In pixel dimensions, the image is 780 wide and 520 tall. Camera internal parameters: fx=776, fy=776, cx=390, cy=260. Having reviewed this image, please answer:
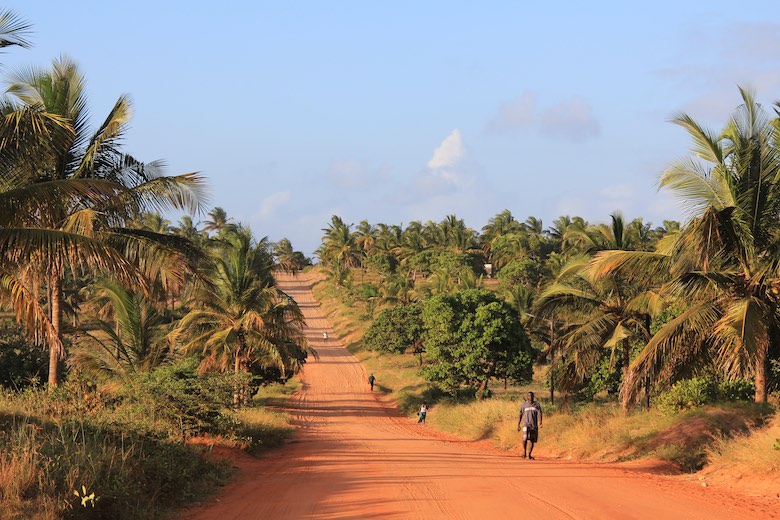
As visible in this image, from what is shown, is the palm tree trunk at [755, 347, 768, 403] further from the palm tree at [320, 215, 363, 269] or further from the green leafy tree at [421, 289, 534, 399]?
the palm tree at [320, 215, 363, 269]

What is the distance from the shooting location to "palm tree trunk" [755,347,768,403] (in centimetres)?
1532

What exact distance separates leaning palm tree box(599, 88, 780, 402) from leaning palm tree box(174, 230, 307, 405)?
57.3 feet

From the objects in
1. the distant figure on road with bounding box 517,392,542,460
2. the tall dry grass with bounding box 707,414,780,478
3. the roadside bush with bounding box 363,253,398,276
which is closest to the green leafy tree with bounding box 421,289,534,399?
the distant figure on road with bounding box 517,392,542,460

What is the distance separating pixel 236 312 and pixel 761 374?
2102cm

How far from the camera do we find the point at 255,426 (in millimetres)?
20188

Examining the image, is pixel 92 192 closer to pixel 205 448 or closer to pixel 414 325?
pixel 205 448

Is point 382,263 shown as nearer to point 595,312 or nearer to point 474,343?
point 474,343

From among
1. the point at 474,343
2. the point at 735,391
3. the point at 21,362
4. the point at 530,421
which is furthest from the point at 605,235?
the point at 21,362

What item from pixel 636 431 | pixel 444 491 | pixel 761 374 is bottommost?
pixel 636 431

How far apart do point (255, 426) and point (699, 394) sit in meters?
11.2

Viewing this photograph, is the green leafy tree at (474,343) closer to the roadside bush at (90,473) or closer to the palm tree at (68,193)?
the palm tree at (68,193)

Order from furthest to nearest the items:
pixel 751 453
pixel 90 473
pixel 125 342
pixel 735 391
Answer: pixel 125 342 < pixel 735 391 < pixel 751 453 < pixel 90 473

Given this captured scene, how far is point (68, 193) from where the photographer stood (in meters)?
11.9

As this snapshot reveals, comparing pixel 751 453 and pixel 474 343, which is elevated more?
pixel 474 343
